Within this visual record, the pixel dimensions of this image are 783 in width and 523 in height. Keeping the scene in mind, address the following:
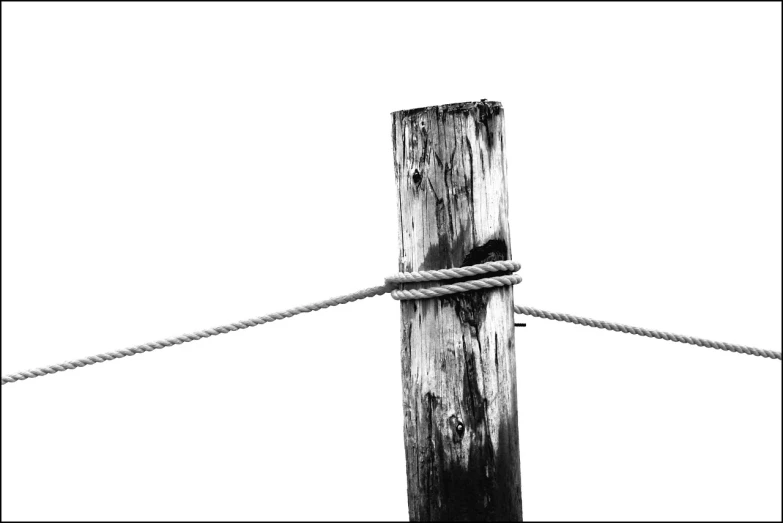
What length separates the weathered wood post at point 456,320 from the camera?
266 centimetres

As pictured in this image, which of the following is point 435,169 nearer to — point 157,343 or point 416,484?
point 416,484

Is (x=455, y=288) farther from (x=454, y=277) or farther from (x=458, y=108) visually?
(x=458, y=108)

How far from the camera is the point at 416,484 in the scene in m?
2.77

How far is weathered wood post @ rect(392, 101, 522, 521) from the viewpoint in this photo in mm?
2662

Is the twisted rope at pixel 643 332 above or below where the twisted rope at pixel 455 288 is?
below

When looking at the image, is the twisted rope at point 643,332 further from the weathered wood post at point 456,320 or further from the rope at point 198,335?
the rope at point 198,335

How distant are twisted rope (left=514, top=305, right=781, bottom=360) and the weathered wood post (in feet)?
1.46

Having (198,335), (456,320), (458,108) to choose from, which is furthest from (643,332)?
(198,335)

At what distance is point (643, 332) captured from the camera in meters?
3.25

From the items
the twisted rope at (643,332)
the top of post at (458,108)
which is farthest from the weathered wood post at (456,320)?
the twisted rope at (643,332)

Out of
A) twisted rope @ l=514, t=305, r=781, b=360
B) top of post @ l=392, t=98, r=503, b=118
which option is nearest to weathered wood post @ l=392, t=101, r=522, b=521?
top of post @ l=392, t=98, r=503, b=118

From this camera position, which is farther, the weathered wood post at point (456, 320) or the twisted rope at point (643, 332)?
the twisted rope at point (643, 332)

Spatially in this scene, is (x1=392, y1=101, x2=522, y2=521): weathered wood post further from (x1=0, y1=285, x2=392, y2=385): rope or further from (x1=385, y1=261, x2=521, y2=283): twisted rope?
(x1=0, y1=285, x2=392, y2=385): rope

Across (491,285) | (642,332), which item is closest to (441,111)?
(491,285)
